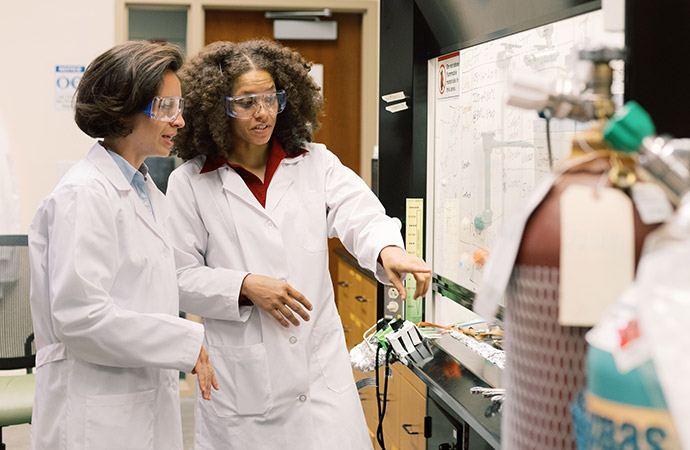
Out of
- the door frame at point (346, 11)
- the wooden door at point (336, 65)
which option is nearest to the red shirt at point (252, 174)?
the door frame at point (346, 11)

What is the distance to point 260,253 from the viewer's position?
198cm

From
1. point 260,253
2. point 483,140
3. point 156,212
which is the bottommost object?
point 260,253

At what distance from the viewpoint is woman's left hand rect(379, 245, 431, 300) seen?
Answer: 143cm

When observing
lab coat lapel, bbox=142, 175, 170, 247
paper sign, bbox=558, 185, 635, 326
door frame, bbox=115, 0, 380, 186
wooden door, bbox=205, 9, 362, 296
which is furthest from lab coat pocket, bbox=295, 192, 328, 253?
wooden door, bbox=205, 9, 362, 296

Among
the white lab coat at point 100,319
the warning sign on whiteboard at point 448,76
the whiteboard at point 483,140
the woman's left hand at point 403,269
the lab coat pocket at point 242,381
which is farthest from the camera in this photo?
the warning sign on whiteboard at point 448,76

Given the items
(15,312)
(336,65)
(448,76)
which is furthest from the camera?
(336,65)

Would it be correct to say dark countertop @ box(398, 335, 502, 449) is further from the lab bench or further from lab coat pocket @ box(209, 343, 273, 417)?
lab coat pocket @ box(209, 343, 273, 417)

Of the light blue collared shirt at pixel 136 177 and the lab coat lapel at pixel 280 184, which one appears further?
the lab coat lapel at pixel 280 184

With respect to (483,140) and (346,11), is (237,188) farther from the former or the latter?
(346,11)

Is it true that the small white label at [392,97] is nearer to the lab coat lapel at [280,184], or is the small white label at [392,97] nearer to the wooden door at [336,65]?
the lab coat lapel at [280,184]

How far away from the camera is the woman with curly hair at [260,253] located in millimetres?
1948

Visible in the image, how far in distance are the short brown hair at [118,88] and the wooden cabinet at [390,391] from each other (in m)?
1.14

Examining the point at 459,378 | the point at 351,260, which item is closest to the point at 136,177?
the point at 459,378

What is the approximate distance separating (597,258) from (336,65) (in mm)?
4356
